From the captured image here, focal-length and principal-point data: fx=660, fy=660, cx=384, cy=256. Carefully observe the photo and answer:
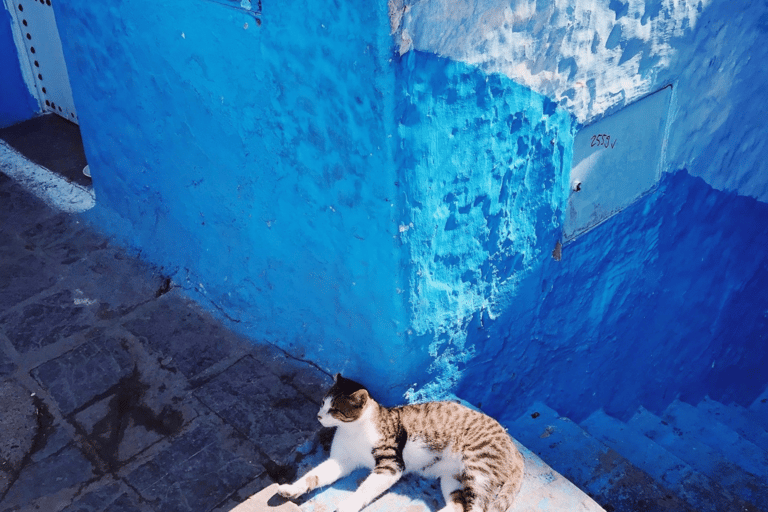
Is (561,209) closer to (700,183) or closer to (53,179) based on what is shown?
(700,183)

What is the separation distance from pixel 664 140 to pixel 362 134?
2.08 m

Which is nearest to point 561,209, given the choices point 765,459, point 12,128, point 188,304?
point 188,304

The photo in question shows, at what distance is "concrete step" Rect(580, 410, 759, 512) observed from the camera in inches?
148

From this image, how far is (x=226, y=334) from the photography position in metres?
3.77

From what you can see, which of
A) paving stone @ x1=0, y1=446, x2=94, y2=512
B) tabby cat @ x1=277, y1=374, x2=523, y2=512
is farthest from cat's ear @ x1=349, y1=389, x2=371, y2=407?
paving stone @ x1=0, y1=446, x2=94, y2=512

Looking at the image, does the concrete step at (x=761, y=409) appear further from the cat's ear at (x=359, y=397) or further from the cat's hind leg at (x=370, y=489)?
the cat's ear at (x=359, y=397)

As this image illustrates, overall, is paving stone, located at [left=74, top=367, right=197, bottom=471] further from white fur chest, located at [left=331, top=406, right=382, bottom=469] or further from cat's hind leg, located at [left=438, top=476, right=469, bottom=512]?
cat's hind leg, located at [left=438, top=476, right=469, bottom=512]

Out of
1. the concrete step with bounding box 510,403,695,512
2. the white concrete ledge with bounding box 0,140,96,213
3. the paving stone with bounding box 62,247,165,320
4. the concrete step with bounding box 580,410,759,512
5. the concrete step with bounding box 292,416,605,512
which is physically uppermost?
the white concrete ledge with bounding box 0,140,96,213

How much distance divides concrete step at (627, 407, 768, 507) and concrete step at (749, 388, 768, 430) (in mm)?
1173

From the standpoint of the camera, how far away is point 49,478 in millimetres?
2908

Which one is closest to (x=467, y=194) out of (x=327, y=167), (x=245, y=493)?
(x=327, y=167)

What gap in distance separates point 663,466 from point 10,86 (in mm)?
5943

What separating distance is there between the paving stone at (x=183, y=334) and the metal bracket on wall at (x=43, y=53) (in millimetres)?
2422

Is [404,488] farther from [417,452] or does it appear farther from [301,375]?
[301,375]
